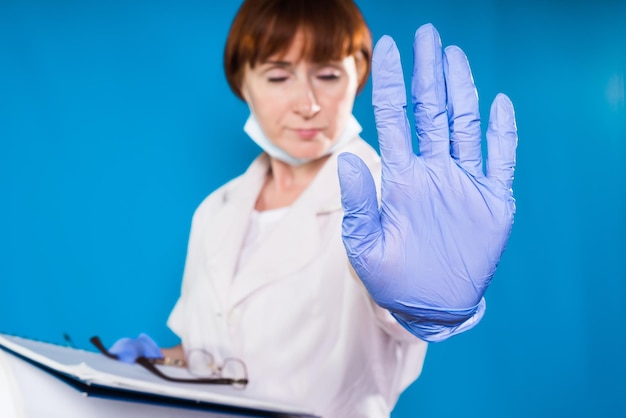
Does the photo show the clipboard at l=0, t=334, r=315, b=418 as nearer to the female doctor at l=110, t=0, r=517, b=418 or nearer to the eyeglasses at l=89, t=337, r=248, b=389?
the female doctor at l=110, t=0, r=517, b=418

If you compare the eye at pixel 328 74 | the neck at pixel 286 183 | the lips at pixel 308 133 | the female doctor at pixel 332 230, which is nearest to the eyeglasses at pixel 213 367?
the female doctor at pixel 332 230

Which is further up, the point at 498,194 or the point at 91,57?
the point at 91,57

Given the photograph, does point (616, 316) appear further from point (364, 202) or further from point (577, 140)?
point (364, 202)

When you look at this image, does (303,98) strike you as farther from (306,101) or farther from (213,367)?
(213,367)

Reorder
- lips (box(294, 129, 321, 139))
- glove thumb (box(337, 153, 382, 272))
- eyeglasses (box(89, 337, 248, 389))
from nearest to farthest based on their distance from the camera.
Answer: glove thumb (box(337, 153, 382, 272)) < eyeglasses (box(89, 337, 248, 389)) < lips (box(294, 129, 321, 139))

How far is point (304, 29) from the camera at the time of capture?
150 cm

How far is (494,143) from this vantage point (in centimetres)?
94

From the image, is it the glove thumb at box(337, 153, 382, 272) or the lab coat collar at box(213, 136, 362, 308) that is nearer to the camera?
the glove thumb at box(337, 153, 382, 272)

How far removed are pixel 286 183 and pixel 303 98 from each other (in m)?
0.27

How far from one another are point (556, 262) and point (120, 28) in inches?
56.2

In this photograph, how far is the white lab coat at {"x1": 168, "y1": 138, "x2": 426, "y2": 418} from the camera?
1440mm

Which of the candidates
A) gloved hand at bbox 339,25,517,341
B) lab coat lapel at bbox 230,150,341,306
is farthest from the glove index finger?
lab coat lapel at bbox 230,150,341,306

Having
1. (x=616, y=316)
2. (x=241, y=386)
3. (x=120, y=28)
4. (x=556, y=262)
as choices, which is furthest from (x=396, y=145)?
(x=120, y=28)

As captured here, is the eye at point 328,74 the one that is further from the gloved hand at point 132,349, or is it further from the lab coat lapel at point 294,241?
the gloved hand at point 132,349
